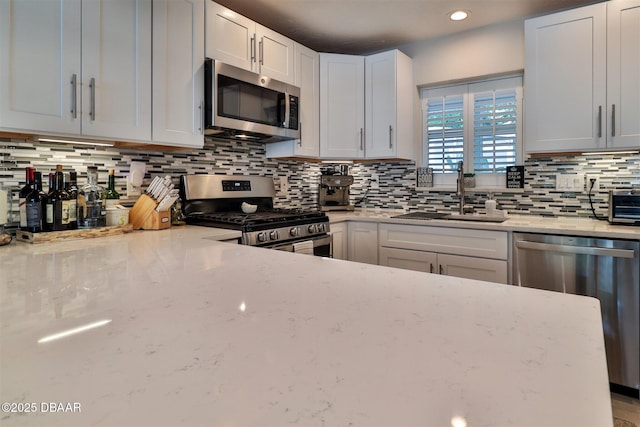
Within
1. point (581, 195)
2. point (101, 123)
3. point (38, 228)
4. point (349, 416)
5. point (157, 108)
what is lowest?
point (349, 416)

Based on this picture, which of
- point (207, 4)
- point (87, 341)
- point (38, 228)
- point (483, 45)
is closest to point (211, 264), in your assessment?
point (87, 341)

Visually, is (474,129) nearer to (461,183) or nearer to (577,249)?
(461,183)

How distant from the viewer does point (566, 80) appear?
238cm

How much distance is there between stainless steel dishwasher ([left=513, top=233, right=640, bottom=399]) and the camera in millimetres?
1952

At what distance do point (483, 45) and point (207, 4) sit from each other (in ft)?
7.03

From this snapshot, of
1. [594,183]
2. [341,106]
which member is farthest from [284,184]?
[594,183]

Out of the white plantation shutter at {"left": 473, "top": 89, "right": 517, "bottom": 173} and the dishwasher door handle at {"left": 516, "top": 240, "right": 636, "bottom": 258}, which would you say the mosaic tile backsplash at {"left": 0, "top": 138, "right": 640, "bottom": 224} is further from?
the dishwasher door handle at {"left": 516, "top": 240, "right": 636, "bottom": 258}

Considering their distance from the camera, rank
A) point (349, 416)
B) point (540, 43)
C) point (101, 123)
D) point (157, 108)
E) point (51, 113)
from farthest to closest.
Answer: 1. point (540, 43)
2. point (157, 108)
3. point (101, 123)
4. point (51, 113)
5. point (349, 416)

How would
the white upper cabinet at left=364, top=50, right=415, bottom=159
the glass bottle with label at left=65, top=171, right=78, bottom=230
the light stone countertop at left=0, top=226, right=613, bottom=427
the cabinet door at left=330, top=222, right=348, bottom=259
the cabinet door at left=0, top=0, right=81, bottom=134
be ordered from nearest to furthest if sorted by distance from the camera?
the light stone countertop at left=0, top=226, right=613, bottom=427
the cabinet door at left=0, top=0, right=81, bottom=134
the glass bottle with label at left=65, top=171, right=78, bottom=230
the cabinet door at left=330, top=222, right=348, bottom=259
the white upper cabinet at left=364, top=50, right=415, bottom=159

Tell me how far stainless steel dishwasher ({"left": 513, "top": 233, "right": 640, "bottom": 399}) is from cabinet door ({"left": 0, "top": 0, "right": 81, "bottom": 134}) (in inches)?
104

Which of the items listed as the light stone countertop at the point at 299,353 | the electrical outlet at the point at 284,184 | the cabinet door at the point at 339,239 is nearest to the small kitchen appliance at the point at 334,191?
the electrical outlet at the point at 284,184

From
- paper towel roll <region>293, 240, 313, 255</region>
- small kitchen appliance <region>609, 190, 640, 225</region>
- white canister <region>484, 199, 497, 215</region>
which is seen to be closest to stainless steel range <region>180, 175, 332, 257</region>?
paper towel roll <region>293, 240, 313, 255</region>

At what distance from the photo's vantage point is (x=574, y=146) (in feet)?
7.73

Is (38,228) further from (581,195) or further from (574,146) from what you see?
(581,195)
